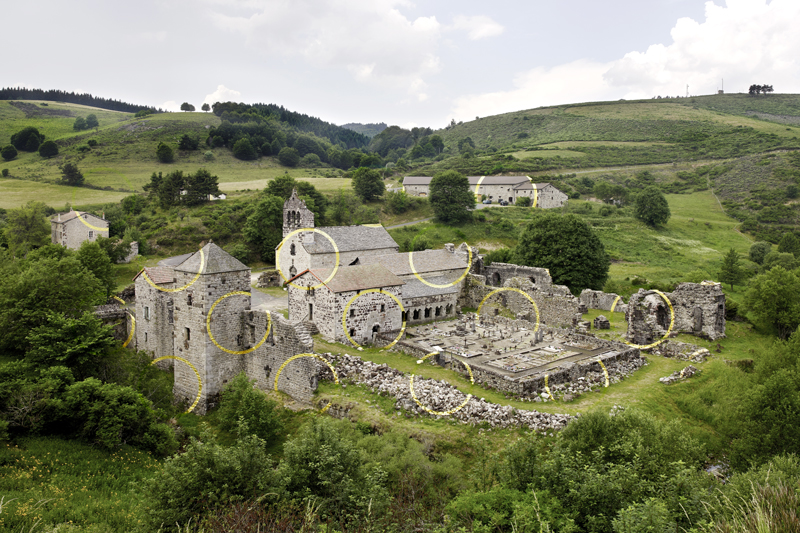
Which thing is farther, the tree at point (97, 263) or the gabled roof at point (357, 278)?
the tree at point (97, 263)

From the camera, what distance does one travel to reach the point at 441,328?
30.7m

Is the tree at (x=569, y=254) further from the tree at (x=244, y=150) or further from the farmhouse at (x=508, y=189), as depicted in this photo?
the tree at (x=244, y=150)

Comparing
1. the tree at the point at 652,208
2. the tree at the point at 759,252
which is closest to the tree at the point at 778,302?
the tree at the point at 759,252

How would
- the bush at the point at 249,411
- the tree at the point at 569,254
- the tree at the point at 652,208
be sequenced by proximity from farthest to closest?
the tree at the point at 652,208 < the tree at the point at 569,254 < the bush at the point at 249,411

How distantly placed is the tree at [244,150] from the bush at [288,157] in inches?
228

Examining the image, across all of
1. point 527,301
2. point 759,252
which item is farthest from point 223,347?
point 759,252

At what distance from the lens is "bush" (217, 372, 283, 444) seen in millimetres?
19438

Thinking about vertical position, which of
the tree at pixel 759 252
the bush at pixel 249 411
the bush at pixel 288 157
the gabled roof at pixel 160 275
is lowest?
the bush at pixel 249 411

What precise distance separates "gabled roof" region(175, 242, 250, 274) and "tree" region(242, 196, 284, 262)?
30192mm

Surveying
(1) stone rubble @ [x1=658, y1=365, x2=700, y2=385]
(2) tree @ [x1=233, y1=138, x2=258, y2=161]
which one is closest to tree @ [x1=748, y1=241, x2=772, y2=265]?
(1) stone rubble @ [x1=658, y1=365, x2=700, y2=385]

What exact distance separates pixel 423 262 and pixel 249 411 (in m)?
20.9

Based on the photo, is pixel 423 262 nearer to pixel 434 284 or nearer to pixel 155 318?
pixel 434 284

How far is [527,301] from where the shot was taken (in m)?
35.1

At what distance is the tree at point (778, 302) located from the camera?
87.5ft
